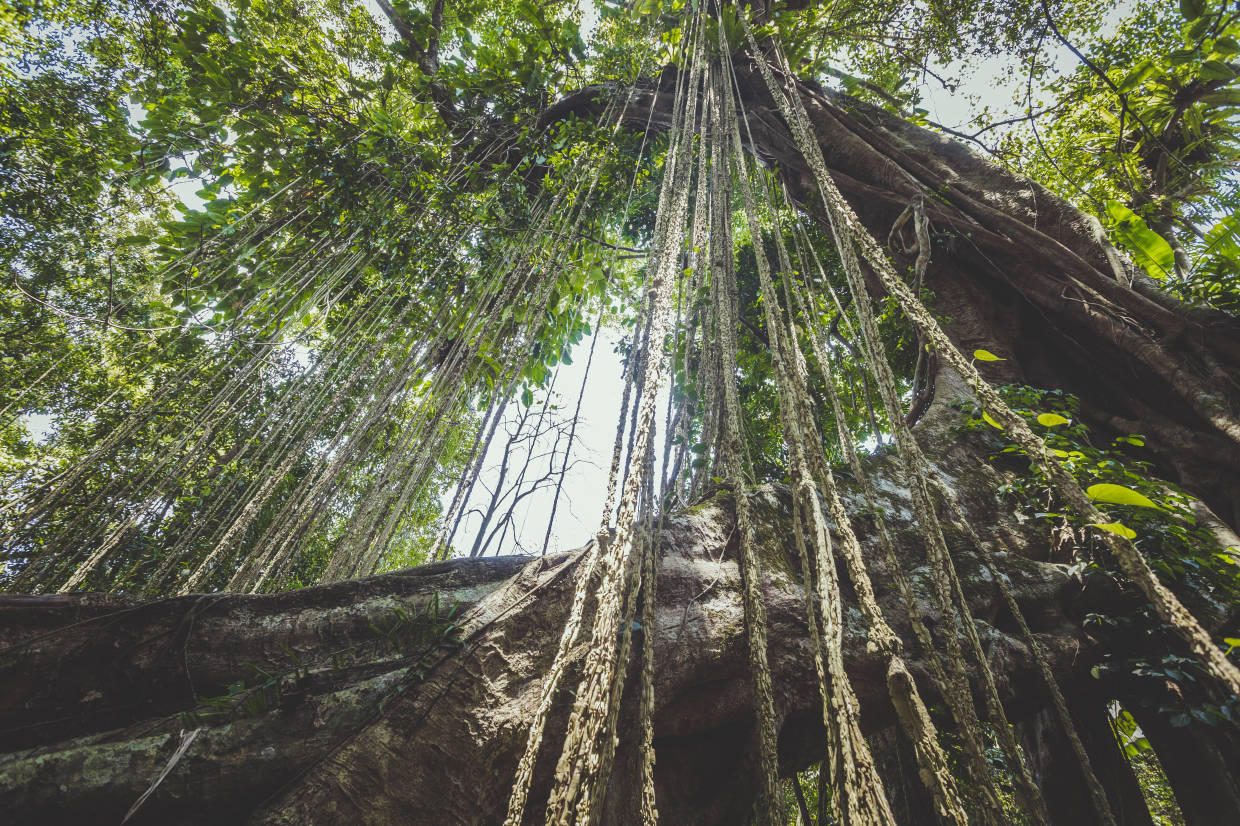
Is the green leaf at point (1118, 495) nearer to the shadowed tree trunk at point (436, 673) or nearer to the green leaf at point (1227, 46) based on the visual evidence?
the shadowed tree trunk at point (436, 673)

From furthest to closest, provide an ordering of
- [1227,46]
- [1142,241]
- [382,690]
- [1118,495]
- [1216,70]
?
[1142,241] → [1216,70] → [1227,46] → [1118,495] → [382,690]

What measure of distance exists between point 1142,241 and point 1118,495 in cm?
183

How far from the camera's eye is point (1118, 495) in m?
1.26

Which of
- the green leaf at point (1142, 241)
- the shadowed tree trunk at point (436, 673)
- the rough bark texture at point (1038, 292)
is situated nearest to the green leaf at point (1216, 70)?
the green leaf at point (1142, 241)

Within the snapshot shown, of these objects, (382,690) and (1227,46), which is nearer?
(382,690)

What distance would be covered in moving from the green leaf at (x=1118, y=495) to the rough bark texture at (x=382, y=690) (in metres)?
0.36

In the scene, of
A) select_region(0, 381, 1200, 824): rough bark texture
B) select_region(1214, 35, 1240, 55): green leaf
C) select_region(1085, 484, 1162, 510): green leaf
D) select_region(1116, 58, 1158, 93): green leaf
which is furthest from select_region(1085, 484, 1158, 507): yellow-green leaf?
select_region(1116, 58, 1158, 93): green leaf

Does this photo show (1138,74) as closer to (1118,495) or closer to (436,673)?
(1118,495)

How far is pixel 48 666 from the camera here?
→ 0.79 meters

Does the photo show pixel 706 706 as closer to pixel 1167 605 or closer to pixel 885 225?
pixel 1167 605

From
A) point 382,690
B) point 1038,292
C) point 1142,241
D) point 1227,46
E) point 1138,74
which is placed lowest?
point 382,690

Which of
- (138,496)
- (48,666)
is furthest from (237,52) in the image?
(48,666)

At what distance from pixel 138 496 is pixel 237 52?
85.6 inches

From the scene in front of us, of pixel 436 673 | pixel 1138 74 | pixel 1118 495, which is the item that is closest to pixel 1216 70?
pixel 1138 74
